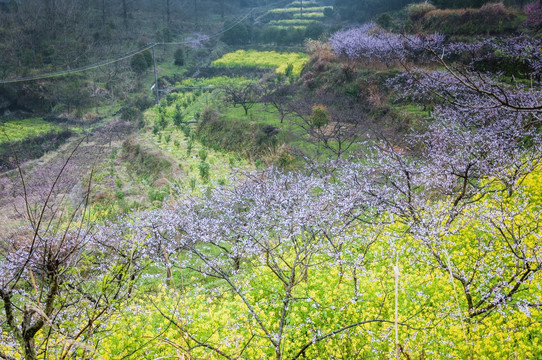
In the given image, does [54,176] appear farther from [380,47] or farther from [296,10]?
[296,10]

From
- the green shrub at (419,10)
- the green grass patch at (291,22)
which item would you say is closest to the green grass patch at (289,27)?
the green grass patch at (291,22)

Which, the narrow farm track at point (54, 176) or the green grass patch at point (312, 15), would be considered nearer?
the narrow farm track at point (54, 176)

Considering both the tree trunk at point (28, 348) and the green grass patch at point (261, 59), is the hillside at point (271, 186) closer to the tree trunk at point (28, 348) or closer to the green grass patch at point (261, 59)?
the tree trunk at point (28, 348)

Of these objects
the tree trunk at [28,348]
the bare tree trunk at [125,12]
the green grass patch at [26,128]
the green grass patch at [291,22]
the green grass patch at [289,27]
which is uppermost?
the bare tree trunk at [125,12]

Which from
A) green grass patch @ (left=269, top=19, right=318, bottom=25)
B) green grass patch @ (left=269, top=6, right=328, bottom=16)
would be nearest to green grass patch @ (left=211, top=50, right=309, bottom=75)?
green grass patch @ (left=269, top=19, right=318, bottom=25)

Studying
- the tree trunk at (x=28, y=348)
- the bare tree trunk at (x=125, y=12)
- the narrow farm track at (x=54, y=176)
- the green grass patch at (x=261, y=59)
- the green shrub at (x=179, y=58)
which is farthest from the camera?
the bare tree trunk at (x=125, y=12)

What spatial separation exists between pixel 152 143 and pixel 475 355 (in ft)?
63.2

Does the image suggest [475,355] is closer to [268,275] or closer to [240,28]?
[268,275]

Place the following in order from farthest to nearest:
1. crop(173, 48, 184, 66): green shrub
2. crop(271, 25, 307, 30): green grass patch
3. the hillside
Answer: crop(271, 25, 307, 30): green grass patch, crop(173, 48, 184, 66): green shrub, the hillside

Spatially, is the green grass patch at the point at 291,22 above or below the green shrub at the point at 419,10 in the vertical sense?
above

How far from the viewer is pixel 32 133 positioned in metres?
22.1

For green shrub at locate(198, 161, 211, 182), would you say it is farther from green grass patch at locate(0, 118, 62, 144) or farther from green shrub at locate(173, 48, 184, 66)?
green shrub at locate(173, 48, 184, 66)

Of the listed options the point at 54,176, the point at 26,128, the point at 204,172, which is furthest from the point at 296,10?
the point at 54,176

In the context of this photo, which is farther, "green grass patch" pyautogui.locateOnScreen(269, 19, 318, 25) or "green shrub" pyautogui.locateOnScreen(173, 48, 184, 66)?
"green grass patch" pyautogui.locateOnScreen(269, 19, 318, 25)
